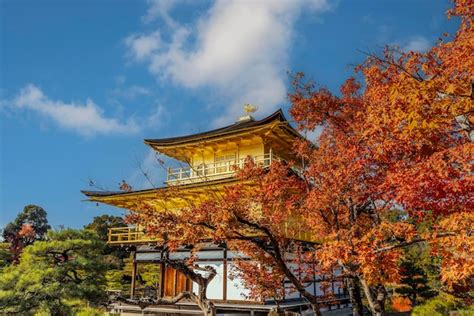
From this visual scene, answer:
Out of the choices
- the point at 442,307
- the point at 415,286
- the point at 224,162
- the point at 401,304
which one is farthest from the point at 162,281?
the point at 401,304

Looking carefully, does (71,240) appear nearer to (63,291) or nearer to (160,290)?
(63,291)

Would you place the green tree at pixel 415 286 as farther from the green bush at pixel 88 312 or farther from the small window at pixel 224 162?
the green bush at pixel 88 312

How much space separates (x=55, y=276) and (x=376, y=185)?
14649 mm

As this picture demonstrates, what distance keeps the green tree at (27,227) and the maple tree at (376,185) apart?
162ft

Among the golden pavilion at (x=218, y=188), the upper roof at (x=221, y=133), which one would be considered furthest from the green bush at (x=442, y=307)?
the upper roof at (x=221, y=133)

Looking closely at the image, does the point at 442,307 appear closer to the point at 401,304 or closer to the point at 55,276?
the point at 401,304

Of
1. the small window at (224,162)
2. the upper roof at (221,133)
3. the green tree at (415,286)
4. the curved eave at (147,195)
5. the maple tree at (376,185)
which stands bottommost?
the green tree at (415,286)

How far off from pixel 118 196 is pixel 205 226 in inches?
598

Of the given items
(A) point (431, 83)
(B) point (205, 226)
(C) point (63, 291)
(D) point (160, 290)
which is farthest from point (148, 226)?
(D) point (160, 290)

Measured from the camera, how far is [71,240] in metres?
17.8

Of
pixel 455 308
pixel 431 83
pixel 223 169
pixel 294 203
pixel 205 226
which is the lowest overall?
pixel 455 308

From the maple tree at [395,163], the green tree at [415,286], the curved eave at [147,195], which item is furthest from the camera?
the green tree at [415,286]

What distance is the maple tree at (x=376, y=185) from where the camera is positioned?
20.4 feet

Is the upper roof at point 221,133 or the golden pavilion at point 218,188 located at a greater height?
the upper roof at point 221,133
